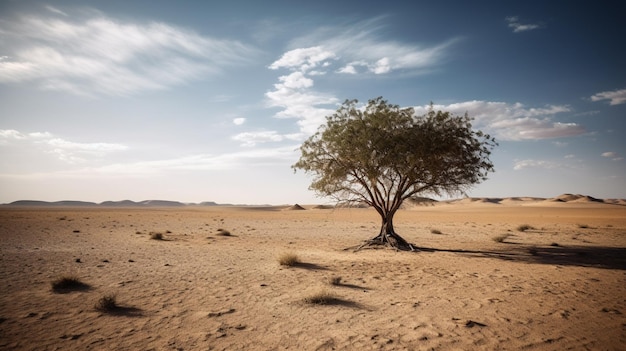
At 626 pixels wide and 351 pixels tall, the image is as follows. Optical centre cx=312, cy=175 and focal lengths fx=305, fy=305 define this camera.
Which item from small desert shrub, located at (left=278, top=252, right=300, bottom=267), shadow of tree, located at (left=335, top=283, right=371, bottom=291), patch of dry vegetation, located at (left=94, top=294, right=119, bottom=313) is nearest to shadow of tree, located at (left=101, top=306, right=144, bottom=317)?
patch of dry vegetation, located at (left=94, top=294, right=119, bottom=313)

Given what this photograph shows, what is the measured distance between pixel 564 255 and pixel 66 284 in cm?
2121

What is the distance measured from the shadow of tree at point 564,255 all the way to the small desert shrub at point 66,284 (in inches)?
608

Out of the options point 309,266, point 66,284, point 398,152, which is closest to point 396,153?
point 398,152

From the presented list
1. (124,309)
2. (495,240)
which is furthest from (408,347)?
(495,240)

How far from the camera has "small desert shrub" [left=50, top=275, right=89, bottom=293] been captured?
8938 millimetres

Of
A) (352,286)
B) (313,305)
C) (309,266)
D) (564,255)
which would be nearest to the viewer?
(313,305)

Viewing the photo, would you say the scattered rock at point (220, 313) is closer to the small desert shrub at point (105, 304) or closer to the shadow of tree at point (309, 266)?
the small desert shrub at point (105, 304)

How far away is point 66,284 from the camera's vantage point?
9109mm

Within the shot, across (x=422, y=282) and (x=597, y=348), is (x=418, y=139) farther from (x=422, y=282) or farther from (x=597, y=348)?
(x=597, y=348)

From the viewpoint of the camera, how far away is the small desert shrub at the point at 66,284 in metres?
8.94

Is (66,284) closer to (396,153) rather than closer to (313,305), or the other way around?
(313,305)

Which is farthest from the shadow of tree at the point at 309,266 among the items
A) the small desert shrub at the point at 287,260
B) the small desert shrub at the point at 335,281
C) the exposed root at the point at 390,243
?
the exposed root at the point at 390,243

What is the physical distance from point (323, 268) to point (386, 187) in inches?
300

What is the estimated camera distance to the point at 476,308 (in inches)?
303
